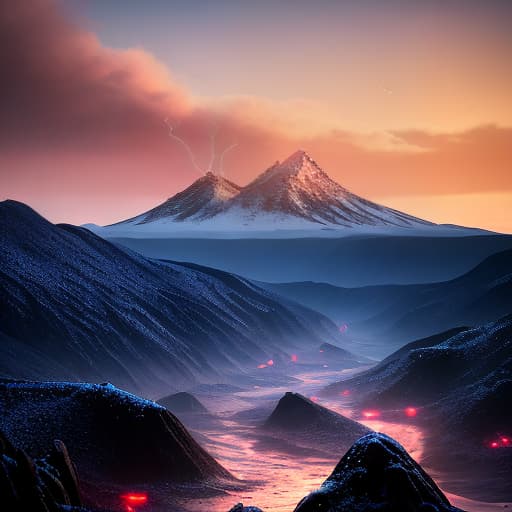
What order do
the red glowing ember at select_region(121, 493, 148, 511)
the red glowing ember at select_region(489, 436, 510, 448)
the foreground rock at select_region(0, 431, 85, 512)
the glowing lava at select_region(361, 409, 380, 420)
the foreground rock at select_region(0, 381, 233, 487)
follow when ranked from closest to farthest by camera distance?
the foreground rock at select_region(0, 431, 85, 512) < the red glowing ember at select_region(121, 493, 148, 511) < the foreground rock at select_region(0, 381, 233, 487) < the red glowing ember at select_region(489, 436, 510, 448) < the glowing lava at select_region(361, 409, 380, 420)

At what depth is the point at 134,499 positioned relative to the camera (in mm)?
37188

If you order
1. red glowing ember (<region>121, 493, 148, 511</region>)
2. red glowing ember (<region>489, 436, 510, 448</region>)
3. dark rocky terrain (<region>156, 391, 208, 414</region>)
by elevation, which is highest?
red glowing ember (<region>489, 436, 510, 448</region>)

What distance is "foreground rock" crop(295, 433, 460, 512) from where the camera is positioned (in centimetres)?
2452

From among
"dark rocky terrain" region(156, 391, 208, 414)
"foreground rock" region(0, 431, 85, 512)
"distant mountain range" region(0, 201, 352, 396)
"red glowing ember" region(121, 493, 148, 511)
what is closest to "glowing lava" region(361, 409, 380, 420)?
"dark rocky terrain" region(156, 391, 208, 414)

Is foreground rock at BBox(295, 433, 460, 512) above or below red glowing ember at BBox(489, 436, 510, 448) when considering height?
above

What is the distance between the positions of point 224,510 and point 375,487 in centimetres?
1464

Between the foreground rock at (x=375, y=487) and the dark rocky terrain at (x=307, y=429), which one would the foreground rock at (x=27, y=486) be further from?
the dark rocky terrain at (x=307, y=429)

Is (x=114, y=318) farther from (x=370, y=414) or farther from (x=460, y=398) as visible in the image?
(x=460, y=398)

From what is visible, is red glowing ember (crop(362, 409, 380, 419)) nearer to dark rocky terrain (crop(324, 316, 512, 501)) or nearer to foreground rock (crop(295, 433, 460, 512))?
dark rocky terrain (crop(324, 316, 512, 501))

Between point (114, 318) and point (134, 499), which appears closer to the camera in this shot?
point (134, 499)

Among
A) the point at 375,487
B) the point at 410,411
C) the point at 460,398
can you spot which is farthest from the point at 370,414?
the point at 375,487

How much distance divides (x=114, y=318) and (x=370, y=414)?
43.5 meters

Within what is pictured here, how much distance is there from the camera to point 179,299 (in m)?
129

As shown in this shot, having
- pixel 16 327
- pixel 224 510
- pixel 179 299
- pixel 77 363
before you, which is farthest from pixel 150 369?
pixel 224 510
